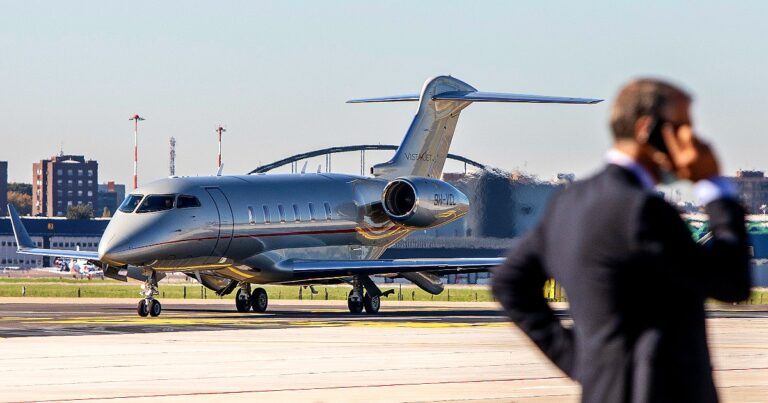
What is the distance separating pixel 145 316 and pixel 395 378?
1980 cm

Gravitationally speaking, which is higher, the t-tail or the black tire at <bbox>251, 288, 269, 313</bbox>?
the t-tail

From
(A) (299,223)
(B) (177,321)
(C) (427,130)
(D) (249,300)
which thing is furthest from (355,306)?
(B) (177,321)

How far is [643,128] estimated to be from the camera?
5250 mm

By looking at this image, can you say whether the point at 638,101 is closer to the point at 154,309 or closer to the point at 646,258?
the point at 646,258

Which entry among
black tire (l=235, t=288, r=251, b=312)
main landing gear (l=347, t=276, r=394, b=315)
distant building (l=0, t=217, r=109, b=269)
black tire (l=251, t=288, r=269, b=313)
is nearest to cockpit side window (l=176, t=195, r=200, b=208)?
black tire (l=235, t=288, r=251, b=312)

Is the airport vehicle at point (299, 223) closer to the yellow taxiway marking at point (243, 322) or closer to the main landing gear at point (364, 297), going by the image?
the main landing gear at point (364, 297)

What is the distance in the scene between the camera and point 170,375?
18797 millimetres

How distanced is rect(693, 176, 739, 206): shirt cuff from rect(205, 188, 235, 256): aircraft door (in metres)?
34.9

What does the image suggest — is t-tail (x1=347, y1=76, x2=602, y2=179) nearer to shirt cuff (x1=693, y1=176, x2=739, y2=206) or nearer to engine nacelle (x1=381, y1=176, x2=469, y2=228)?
engine nacelle (x1=381, y1=176, x2=469, y2=228)

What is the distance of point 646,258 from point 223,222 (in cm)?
3505

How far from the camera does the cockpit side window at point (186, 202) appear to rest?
128 feet

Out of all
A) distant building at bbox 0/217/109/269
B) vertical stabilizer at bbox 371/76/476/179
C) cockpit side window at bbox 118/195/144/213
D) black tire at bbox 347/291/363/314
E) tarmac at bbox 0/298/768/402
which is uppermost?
vertical stabilizer at bbox 371/76/476/179

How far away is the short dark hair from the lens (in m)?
5.22

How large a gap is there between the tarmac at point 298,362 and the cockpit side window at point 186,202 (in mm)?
5486
